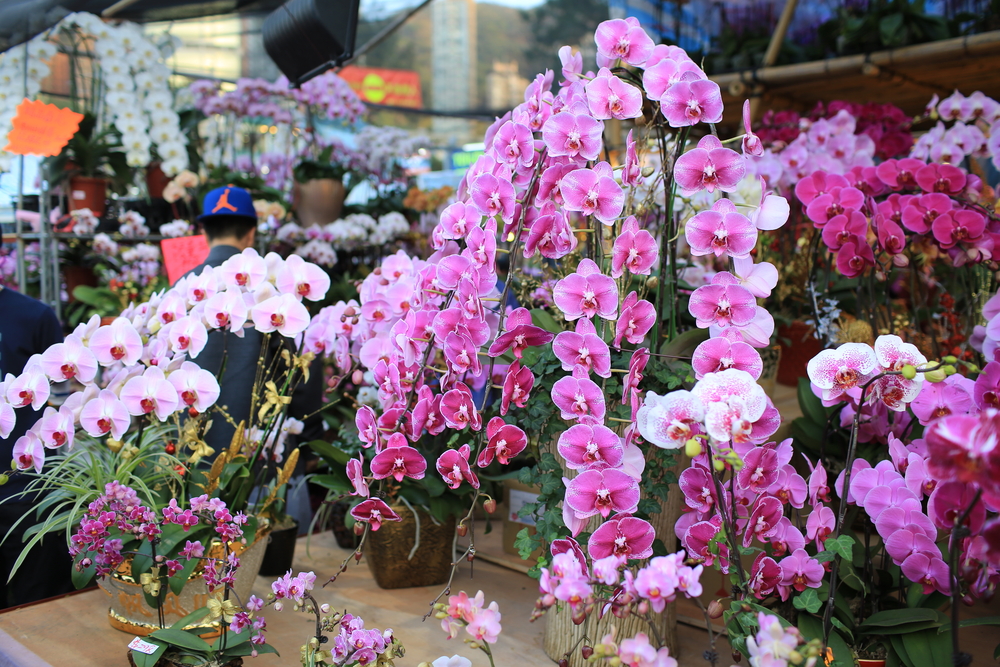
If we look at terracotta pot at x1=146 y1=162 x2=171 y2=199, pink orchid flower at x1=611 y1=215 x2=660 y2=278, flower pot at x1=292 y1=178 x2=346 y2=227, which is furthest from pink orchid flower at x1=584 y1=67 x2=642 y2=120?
terracotta pot at x1=146 y1=162 x2=171 y2=199

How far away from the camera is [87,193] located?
→ 271 cm

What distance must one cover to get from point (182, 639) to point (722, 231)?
803 millimetres

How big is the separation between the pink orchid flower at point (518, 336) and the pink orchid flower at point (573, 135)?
0.20 meters

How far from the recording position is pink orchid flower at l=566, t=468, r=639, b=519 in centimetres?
75

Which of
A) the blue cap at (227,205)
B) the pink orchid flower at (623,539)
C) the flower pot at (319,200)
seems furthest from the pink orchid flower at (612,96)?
the flower pot at (319,200)

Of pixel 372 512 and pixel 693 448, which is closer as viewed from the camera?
pixel 693 448

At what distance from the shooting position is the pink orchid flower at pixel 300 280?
110 cm

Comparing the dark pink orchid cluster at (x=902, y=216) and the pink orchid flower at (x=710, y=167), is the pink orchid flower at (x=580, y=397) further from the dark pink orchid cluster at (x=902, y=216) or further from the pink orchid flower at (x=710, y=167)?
the dark pink orchid cluster at (x=902, y=216)

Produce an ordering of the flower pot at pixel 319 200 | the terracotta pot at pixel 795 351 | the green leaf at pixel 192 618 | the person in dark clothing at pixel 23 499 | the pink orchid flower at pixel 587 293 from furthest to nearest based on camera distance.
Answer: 1. the flower pot at pixel 319 200
2. the terracotta pot at pixel 795 351
3. the person in dark clothing at pixel 23 499
4. the green leaf at pixel 192 618
5. the pink orchid flower at pixel 587 293

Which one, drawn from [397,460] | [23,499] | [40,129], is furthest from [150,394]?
[40,129]

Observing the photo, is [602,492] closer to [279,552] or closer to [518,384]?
[518,384]

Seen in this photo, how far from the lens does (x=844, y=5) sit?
2916mm

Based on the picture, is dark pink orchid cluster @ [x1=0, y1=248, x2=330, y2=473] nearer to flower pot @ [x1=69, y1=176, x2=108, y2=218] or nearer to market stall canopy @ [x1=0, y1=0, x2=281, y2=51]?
market stall canopy @ [x1=0, y1=0, x2=281, y2=51]

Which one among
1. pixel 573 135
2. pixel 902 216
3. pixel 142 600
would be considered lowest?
pixel 142 600
